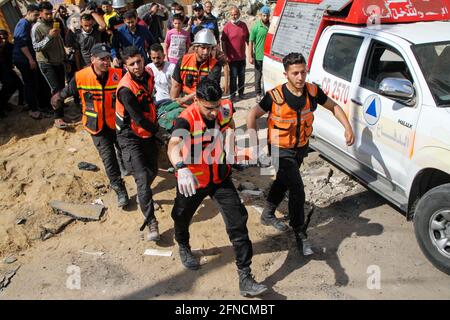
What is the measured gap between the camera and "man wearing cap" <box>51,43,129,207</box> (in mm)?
4906

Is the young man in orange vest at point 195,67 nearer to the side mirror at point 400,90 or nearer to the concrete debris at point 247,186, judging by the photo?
the concrete debris at point 247,186

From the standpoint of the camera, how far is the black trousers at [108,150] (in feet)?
16.9

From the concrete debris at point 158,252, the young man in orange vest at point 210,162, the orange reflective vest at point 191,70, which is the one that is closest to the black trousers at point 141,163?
the concrete debris at point 158,252

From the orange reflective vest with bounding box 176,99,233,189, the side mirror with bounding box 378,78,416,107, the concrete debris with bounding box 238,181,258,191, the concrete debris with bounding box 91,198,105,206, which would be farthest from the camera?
the concrete debris with bounding box 238,181,258,191

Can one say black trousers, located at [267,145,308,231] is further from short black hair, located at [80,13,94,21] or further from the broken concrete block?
short black hair, located at [80,13,94,21]

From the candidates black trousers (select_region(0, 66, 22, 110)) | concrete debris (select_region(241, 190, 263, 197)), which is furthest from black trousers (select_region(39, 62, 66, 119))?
concrete debris (select_region(241, 190, 263, 197))

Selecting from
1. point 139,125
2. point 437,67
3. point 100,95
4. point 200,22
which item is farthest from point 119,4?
point 437,67

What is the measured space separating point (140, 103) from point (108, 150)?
36.4 inches

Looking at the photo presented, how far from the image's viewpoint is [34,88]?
8117 mm

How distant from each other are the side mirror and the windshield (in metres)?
0.18

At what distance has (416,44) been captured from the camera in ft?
13.8

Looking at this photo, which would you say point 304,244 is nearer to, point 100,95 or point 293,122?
point 293,122

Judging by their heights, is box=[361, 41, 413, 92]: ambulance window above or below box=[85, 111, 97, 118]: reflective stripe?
above

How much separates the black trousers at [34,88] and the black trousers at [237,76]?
3.62 metres
